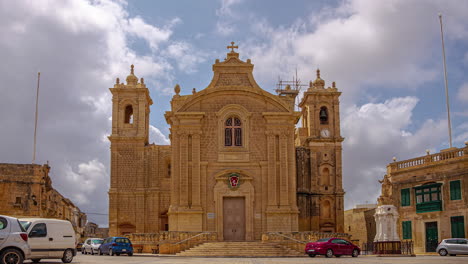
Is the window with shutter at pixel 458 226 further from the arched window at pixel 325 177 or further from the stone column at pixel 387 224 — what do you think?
the arched window at pixel 325 177

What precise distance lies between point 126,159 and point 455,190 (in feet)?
77.1

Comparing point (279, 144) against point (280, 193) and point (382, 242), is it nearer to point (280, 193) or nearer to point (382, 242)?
point (280, 193)

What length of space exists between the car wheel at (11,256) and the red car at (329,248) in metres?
15.6

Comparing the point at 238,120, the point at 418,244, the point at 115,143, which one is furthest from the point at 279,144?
the point at 115,143

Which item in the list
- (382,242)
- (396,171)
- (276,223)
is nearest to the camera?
(382,242)

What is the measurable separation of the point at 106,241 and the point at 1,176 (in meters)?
15.3

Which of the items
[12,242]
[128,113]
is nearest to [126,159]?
[128,113]

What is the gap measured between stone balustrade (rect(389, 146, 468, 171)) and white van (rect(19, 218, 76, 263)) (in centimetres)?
2424

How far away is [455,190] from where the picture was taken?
115 feet

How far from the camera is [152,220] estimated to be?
146ft

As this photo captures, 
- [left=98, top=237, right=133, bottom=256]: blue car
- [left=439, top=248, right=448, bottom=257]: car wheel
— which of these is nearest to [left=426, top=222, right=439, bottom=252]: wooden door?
[left=439, top=248, right=448, bottom=257]: car wheel

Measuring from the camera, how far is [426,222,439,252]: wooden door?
35.8 m

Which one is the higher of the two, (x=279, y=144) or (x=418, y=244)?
(x=279, y=144)

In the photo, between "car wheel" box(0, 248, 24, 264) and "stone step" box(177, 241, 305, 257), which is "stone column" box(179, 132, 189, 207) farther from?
"car wheel" box(0, 248, 24, 264)
